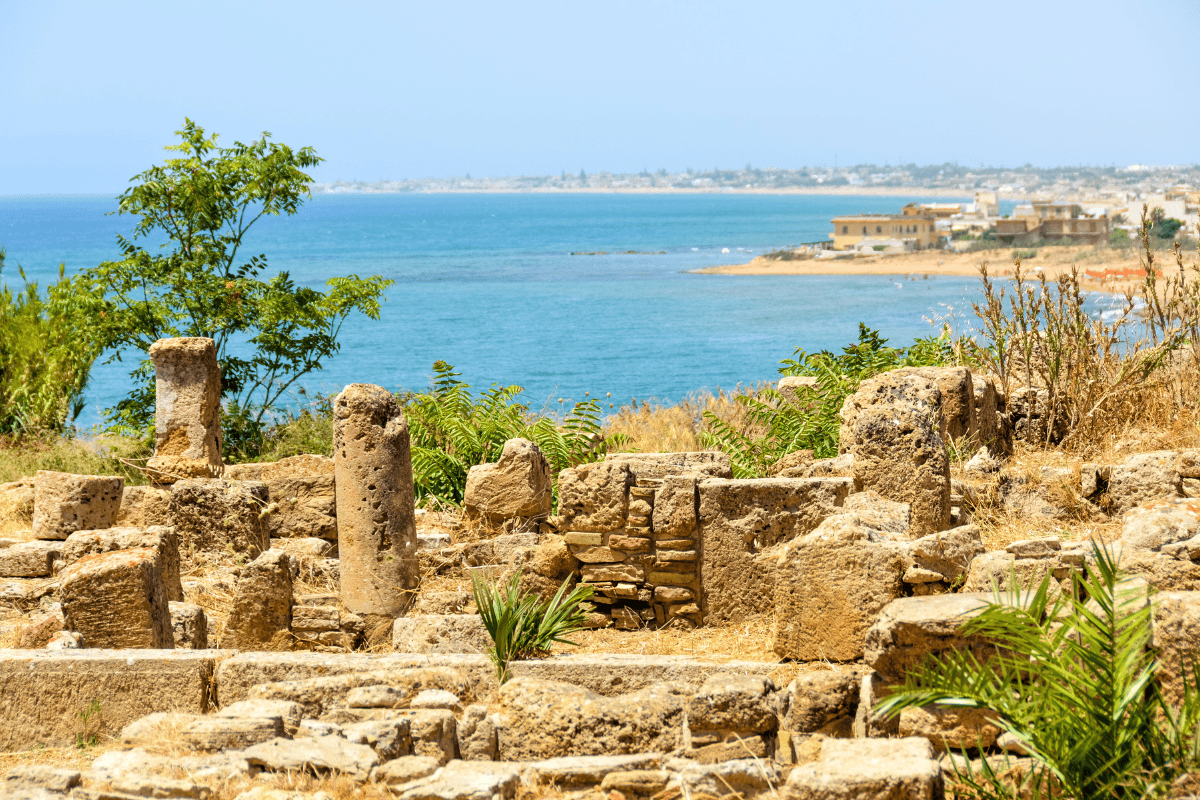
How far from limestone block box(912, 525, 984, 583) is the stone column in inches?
289

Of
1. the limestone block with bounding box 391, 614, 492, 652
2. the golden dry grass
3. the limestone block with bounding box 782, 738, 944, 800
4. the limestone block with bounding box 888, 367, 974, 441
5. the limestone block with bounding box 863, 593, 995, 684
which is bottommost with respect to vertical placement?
the limestone block with bounding box 391, 614, 492, 652

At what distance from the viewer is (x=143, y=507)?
407 inches

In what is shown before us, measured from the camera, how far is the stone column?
10984 millimetres

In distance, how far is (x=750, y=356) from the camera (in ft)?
144

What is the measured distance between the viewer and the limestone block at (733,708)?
18.1 feet

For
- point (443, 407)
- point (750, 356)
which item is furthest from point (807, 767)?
point (750, 356)

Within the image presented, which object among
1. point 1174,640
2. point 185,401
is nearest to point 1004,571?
point 1174,640

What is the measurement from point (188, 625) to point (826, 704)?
14.8ft

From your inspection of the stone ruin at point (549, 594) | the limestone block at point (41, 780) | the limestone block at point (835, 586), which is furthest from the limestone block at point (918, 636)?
the limestone block at point (41, 780)

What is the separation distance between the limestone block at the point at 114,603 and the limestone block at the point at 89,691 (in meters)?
0.49

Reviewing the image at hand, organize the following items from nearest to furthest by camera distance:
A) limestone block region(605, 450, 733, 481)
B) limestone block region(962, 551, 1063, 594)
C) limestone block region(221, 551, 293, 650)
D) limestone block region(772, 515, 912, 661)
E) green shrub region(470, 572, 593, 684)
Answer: limestone block region(962, 551, 1063, 594) → limestone block region(772, 515, 912, 661) → green shrub region(470, 572, 593, 684) → limestone block region(221, 551, 293, 650) → limestone block region(605, 450, 733, 481)

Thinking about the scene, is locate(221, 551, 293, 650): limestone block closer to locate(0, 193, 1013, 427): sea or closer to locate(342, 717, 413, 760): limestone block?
locate(342, 717, 413, 760): limestone block

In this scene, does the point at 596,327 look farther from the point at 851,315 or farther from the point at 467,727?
the point at 467,727

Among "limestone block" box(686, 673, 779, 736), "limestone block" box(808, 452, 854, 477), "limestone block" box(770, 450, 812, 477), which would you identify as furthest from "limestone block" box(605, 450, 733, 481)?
"limestone block" box(686, 673, 779, 736)
